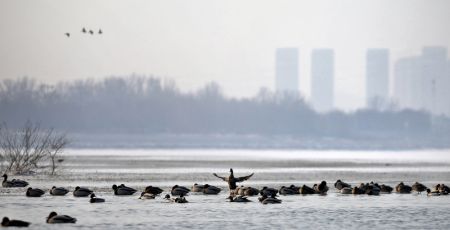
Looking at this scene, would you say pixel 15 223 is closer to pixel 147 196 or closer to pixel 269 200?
pixel 147 196

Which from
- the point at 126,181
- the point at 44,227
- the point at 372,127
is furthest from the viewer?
the point at 372,127

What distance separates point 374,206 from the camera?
4125cm

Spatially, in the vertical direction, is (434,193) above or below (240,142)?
below

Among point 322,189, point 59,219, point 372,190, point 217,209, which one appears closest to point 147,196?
point 217,209

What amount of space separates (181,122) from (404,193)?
122743 millimetres

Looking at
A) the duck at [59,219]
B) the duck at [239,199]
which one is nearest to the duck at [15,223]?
the duck at [59,219]

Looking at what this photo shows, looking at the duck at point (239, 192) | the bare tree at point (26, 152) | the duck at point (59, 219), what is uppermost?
the bare tree at point (26, 152)

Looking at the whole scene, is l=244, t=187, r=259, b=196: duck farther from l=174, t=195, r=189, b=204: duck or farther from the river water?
l=174, t=195, r=189, b=204: duck

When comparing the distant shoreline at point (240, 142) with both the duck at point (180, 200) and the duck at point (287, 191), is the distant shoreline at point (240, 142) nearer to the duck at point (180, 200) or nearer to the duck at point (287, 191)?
the duck at point (287, 191)

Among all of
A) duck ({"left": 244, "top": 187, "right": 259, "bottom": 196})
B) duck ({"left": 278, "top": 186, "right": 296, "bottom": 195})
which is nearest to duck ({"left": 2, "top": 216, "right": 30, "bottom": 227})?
duck ({"left": 244, "top": 187, "right": 259, "bottom": 196})

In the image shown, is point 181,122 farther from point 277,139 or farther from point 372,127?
point 372,127

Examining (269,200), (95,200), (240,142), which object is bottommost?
(95,200)

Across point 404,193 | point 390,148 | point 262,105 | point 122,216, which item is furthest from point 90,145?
point 122,216

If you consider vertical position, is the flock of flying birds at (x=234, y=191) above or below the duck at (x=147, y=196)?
above
